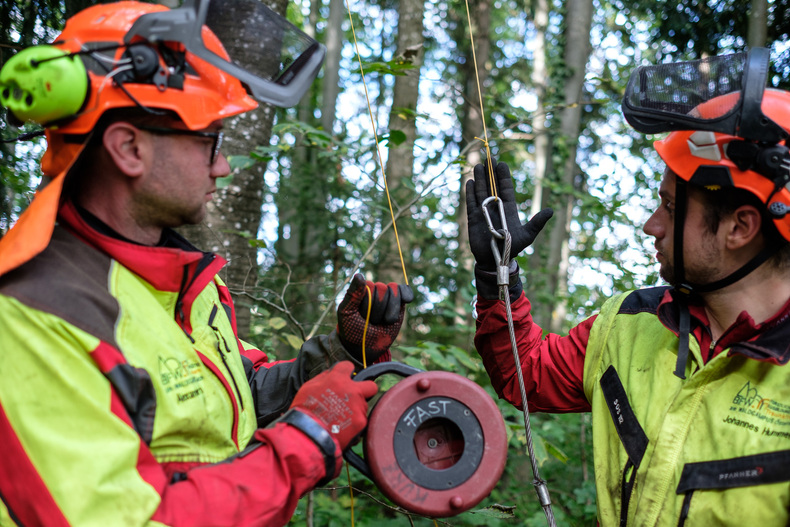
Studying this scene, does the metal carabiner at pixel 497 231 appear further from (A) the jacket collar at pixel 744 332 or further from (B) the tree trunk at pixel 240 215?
(B) the tree trunk at pixel 240 215

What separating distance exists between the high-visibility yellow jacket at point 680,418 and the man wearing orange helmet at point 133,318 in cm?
104

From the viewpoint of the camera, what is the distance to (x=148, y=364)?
161 cm

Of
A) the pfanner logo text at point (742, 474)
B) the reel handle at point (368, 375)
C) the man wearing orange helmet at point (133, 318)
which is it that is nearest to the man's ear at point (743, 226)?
the pfanner logo text at point (742, 474)

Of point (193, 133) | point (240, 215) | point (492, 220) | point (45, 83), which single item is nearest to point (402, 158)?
point (240, 215)

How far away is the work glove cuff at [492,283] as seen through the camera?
254 cm

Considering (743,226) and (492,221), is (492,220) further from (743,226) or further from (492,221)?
(743,226)

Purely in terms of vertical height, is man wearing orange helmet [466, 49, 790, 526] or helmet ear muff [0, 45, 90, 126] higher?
helmet ear muff [0, 45, 90, 126]

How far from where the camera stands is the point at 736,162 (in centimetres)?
200

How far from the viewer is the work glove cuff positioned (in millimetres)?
2543

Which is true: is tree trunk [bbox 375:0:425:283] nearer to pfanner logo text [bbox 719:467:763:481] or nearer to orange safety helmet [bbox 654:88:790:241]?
orange safety helmet [bbox 654:88:790:241]

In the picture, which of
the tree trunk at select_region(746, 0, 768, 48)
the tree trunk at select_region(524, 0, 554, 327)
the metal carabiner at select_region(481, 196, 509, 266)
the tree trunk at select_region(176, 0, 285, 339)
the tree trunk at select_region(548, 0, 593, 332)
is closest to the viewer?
the metal carabiner at select_region(481, 196, 509, 266)

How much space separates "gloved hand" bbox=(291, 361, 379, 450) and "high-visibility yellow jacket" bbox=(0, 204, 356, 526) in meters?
0.07

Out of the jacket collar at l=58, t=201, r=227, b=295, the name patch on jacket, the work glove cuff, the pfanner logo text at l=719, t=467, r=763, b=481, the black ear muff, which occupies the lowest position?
the pfanner logo text at l=719, t=467, r=763, b=481

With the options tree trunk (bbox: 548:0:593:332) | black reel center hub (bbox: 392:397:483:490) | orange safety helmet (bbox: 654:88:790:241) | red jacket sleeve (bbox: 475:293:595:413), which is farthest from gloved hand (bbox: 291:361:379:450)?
tree trunk (bbox: 548:0:593:332)
